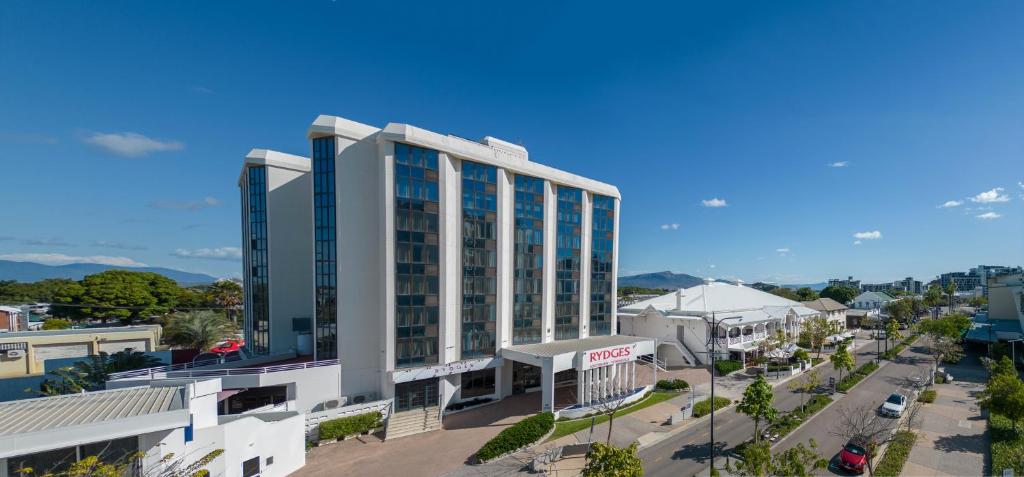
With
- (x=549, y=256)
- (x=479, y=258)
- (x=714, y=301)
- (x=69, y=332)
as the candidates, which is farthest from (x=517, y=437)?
(x=69, y=332)

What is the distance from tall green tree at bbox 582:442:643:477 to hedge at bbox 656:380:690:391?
28193 millimetres

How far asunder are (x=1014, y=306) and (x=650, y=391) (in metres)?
85.4

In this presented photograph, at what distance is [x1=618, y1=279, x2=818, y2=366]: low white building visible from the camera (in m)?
56.8

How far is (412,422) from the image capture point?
111ft

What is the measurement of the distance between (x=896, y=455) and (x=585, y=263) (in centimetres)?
3099

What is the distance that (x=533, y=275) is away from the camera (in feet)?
148

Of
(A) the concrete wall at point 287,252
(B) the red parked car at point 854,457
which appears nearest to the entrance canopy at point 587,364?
(B) the red parked car at point 854,457

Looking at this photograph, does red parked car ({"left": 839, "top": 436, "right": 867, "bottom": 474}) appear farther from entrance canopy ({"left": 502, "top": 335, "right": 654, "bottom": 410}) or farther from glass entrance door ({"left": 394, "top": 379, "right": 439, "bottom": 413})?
glass entrance door ({"left": 394, "top": 379, "right": 439, "bottom": 413})

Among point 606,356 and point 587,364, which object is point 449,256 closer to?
point 587,364

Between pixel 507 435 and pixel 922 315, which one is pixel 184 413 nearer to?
pixel 507 435

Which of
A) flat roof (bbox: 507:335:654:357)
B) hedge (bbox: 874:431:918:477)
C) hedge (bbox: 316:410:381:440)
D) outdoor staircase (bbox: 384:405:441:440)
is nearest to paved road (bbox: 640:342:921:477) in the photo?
hedge (bbox: 874:431:918:477)

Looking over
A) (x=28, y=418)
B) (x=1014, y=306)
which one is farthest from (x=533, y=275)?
(x=1014, y=306)

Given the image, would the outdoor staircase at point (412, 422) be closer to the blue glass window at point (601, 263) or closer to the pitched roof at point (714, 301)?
the blue glass window at point (601, 263)

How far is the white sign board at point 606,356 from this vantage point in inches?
1487
